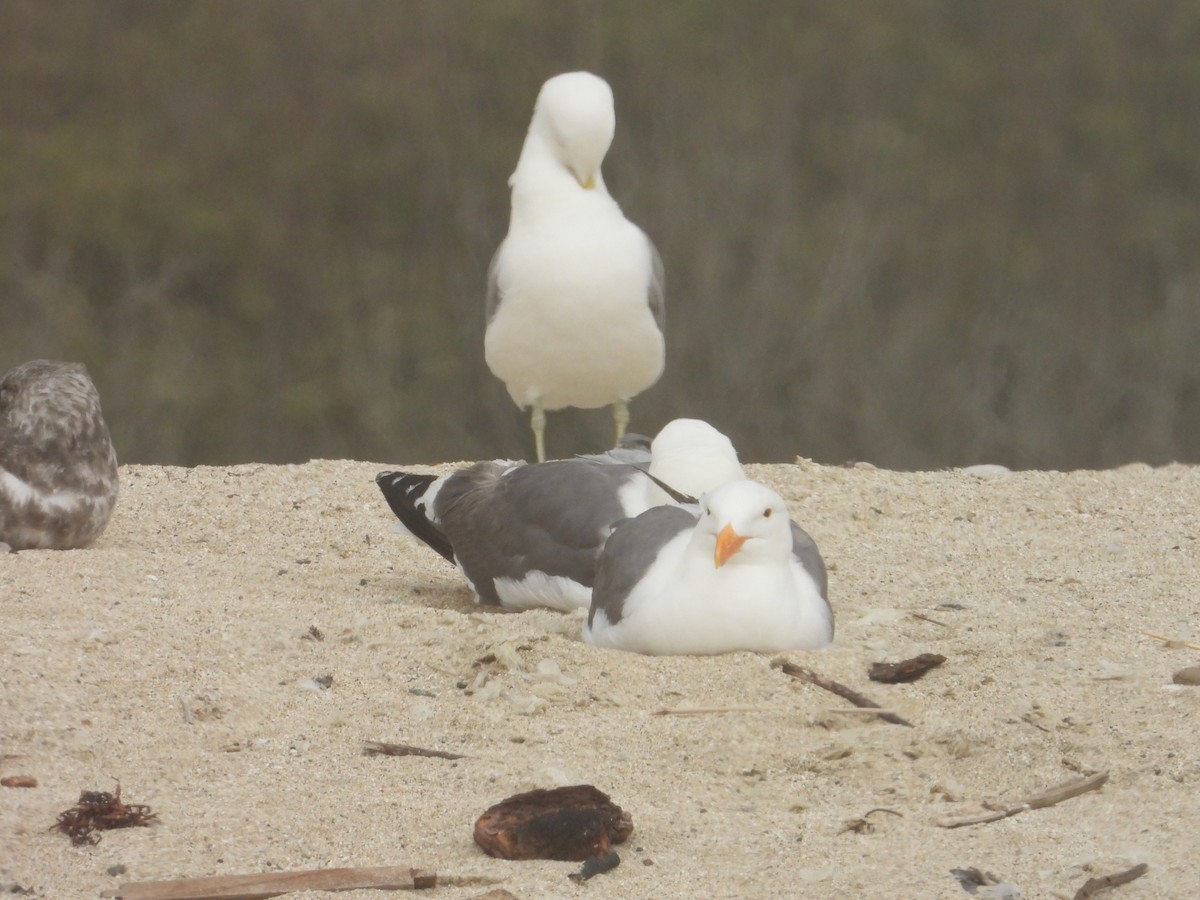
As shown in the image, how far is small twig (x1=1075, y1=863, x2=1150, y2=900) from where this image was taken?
95.4 inches

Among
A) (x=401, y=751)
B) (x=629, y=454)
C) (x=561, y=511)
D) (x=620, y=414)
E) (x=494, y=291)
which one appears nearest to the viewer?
(x=401, y=751)

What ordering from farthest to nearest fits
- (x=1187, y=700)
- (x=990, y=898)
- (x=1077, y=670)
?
(x=1077, y=670), (x=1187, y=700), (x=990, y=898)

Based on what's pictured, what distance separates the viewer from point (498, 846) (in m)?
2.62

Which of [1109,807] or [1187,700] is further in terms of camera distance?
[1187,700]

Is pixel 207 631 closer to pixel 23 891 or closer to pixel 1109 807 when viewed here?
pixel 23 891

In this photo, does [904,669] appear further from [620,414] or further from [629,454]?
[620,414]

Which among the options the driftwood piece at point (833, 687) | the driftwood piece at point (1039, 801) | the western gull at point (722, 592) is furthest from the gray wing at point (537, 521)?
the driftwood piece at point (1039, 801)

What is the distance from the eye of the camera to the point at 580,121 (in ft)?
20.8

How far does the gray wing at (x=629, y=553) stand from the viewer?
3902 millimetres

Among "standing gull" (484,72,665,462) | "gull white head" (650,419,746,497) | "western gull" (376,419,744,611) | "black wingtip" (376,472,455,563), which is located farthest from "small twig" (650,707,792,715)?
"standing gull" (484,72,665,462)

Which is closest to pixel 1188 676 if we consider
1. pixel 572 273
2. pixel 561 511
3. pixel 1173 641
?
pixel 1173 641

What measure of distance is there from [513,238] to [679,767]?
361 cm

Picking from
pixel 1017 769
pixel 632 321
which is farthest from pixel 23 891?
pixel 632 321

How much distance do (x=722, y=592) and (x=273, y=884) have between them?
4.78 ft
